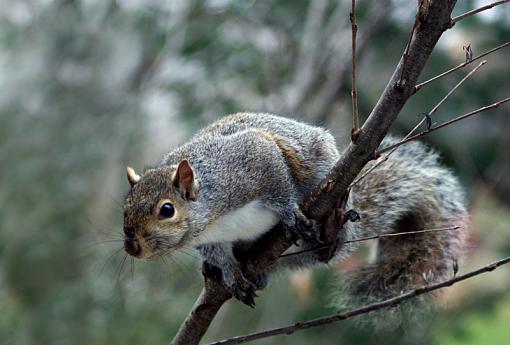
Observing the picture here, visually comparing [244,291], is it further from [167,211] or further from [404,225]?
[404,225]

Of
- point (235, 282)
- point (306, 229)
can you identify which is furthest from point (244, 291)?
point (306, 229)

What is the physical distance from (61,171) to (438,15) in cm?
335

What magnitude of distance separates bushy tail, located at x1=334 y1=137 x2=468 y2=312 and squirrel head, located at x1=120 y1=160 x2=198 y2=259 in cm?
54

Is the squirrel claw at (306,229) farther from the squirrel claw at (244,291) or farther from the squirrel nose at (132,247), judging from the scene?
the squirrel nose at (132,247)

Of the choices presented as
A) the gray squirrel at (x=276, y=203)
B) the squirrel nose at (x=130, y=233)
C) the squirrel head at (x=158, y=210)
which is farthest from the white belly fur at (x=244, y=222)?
the squirrel nose at (x=130, y=233)

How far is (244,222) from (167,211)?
257mm

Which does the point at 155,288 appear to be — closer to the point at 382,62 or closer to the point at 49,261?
the point at 49,261

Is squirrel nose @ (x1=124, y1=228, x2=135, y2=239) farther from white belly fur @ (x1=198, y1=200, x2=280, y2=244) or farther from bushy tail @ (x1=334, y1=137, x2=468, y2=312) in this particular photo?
bushy tail @ (x1=334, y1=137, x2=468, y2=312)

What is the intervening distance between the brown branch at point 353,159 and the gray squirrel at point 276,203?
5 cm

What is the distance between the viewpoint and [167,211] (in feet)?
6.84

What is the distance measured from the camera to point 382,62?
15.4ft

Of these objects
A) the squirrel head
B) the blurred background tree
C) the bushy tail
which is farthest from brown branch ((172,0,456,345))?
the blurred background tree

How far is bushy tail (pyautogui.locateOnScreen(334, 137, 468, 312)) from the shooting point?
2.44m

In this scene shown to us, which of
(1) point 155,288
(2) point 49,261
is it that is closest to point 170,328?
(1) point 155,288
